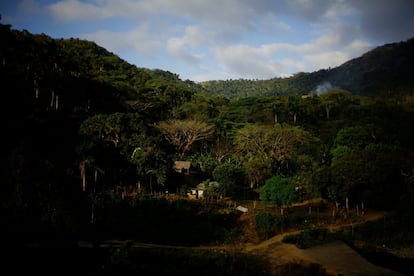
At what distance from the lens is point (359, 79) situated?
9244 centimetres

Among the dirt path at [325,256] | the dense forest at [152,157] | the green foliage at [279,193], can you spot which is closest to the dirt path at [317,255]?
the dirt path at [325,256]

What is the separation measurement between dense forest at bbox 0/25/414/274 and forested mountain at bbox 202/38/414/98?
3490cm

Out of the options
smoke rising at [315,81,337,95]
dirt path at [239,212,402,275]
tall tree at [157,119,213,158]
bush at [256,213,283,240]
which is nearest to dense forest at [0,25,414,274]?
tall tree at [157,119,213,158]

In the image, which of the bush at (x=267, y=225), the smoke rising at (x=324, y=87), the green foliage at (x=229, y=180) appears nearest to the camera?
the bush at (x=267, y=225)

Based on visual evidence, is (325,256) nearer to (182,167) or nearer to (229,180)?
(229,180)

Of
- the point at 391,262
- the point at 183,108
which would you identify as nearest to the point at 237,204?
the point at 391,262

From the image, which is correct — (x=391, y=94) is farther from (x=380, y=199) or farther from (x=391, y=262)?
(x=391, y=262)

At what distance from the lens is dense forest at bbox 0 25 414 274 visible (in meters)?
13.9

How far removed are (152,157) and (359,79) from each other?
269 ft

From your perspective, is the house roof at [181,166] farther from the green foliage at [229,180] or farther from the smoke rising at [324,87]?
the smoke rising at [324,87]

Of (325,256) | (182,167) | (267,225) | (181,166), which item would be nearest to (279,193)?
(267,225)

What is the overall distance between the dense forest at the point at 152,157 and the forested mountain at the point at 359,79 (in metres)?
34.9

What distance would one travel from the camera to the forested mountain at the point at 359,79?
75.9 meters

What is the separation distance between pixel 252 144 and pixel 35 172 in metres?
24.9
